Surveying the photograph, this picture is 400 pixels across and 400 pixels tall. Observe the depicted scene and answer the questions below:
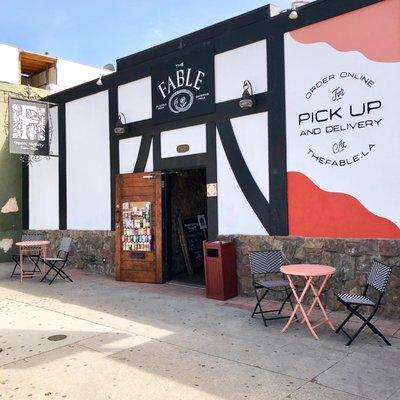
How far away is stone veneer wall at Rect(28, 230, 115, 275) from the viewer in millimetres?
9094

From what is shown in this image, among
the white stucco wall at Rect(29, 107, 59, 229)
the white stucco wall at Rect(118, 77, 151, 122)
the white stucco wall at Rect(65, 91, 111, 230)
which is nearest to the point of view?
the white stucco wall at Rect(118, 77, 151, 122)

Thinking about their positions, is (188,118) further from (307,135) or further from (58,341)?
(58,341)

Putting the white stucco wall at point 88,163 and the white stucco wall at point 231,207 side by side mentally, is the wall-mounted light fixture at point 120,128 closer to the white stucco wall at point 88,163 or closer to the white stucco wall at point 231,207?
the white stucco wall at point 88,163

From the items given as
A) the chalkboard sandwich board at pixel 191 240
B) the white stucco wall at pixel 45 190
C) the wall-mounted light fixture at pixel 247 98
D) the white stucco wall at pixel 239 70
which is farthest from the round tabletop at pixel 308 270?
the white stucco wall at pixel 45 190

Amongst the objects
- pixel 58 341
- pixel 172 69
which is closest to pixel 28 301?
pixel 58 341

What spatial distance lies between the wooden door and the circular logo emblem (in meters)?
1.29

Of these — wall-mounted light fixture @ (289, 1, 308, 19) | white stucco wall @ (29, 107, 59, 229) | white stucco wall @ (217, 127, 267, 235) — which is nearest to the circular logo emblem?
white stucco wall @ (217, 127, 267, 235)

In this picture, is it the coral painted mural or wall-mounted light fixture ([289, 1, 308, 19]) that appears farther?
wall-mounted light fixture ([289, 1, 308, 19])

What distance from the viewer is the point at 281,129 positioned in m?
6.44

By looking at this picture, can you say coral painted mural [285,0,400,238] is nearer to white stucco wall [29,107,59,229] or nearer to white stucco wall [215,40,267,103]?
white stucco wall [215,40,267,103]

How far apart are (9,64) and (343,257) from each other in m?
→ 10.8

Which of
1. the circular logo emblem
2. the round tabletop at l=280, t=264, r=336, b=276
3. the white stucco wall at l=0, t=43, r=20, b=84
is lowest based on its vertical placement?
the round tabletop at l=280, t=264, r=336, b=276

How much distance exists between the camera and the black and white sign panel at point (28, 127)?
31.2 feet

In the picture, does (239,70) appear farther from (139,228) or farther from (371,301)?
(371,301)
